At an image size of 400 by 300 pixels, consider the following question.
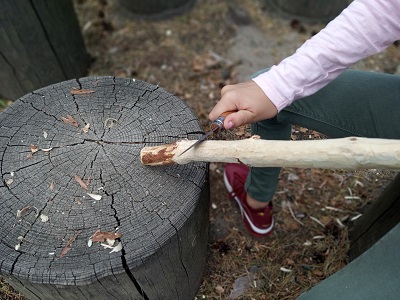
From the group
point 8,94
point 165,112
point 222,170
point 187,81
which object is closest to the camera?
point 165,112

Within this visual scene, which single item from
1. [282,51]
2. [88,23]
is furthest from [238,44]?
[88,23]

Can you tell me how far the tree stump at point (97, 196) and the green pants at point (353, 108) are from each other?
53 centimetres

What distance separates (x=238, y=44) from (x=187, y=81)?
81 centimetres

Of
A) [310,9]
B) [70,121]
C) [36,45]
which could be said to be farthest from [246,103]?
[310,9]

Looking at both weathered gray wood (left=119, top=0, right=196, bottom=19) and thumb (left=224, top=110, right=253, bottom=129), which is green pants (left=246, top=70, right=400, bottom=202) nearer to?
thumb (left=224, top=110, right=253, bottom=129)

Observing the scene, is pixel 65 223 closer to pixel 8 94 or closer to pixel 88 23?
pixel 8 94

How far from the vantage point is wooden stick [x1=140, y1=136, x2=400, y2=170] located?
47.8 inches

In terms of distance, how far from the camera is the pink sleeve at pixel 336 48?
148 cm

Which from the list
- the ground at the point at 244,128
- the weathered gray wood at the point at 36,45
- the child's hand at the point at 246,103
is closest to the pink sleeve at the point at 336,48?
the child's hand at the point at 246,103

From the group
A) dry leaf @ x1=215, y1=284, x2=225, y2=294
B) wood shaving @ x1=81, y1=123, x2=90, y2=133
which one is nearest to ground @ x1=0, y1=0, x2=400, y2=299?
dry leaf @ x1=215, y1=284, x2=225, y2=294

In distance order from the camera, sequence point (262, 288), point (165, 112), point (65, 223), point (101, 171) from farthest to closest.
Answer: point (262, 288) → point (165, 112) → point (101, 171) → point (65, 223)

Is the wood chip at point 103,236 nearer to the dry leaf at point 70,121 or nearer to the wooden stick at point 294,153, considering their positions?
the wooden stick at point 294,153

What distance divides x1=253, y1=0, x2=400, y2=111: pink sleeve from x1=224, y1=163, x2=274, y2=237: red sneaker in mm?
1110

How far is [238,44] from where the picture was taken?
3.94m
